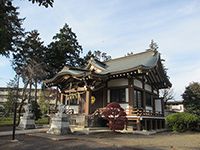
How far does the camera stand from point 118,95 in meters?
20.3

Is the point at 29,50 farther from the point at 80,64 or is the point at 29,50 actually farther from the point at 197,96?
the point at 197,96

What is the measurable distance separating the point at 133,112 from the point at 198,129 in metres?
7.10

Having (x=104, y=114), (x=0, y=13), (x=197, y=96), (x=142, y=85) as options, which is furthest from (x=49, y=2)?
(x=197, y=96)

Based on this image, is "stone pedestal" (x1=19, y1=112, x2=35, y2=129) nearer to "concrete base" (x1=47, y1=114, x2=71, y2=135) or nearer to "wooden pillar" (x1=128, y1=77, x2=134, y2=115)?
"concrete base" (x1=47, y1=114, x2=71, y2=135)

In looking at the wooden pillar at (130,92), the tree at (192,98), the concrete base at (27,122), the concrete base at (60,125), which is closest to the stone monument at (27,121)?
the concrete base at (27,122)

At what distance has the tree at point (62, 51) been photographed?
35.2 m

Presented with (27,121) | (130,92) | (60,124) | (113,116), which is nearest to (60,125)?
(60,124)

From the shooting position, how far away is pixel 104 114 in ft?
50.0

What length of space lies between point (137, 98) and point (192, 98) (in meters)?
11.7

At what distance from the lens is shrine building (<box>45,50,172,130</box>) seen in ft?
60.6

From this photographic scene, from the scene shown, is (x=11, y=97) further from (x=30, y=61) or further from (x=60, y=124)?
(x=60, y=124)

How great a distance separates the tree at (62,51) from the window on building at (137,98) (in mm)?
17389

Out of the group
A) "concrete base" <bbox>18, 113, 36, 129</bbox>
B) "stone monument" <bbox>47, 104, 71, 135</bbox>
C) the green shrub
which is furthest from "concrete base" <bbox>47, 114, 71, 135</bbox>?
the green shrub

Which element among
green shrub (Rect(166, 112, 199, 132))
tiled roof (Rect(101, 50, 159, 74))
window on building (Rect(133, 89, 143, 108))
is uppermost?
tiled roof (Rect(101, 50, 159, 74))
